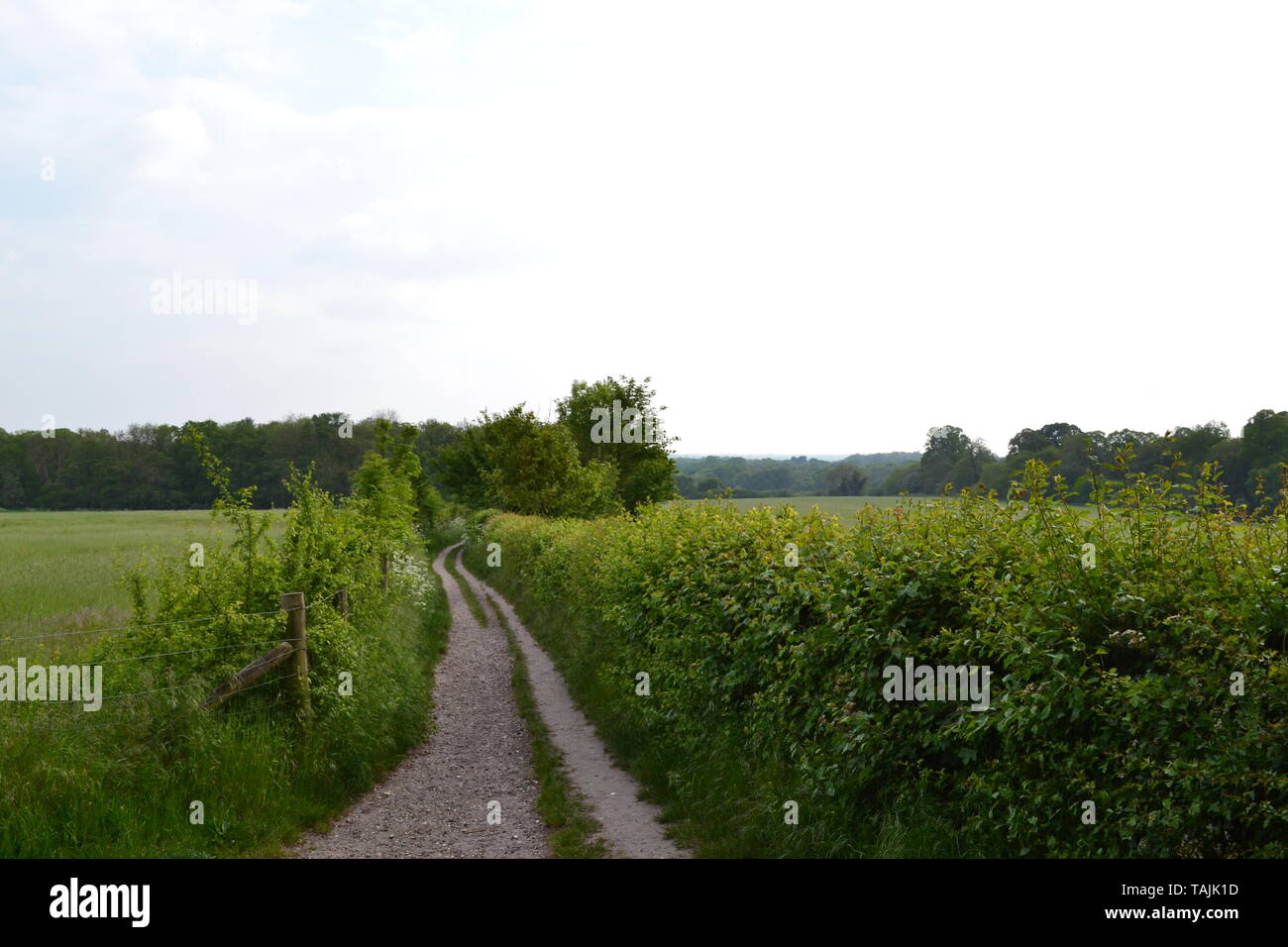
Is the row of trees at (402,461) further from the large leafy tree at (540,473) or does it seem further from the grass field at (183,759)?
the grass field at (183,759)

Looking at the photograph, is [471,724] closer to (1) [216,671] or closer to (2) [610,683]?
(2) [610,683]

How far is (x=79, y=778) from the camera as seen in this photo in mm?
6266

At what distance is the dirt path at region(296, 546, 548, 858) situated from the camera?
7039mm

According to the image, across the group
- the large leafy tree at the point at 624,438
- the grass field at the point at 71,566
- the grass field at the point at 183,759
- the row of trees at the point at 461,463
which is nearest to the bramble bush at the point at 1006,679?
the grass field at the point at 183,759

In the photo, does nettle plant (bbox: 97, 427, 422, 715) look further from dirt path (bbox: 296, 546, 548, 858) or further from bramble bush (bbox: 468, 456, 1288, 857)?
bramble bush (bbox: 468, 456, 1288, 857)

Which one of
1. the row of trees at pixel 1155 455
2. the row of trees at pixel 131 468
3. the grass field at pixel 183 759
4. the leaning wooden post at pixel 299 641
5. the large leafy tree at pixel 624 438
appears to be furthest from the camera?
the large leafy tree at pixel 624 438

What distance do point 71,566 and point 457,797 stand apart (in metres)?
20.1

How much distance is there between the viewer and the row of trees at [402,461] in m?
44.8

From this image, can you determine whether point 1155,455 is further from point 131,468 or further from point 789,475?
point 789,475

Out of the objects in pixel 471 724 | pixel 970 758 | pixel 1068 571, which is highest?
pixel 1068 571

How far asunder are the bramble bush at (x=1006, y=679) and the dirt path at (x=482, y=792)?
1.60ft

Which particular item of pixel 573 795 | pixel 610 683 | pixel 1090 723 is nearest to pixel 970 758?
pixel 1090 723
